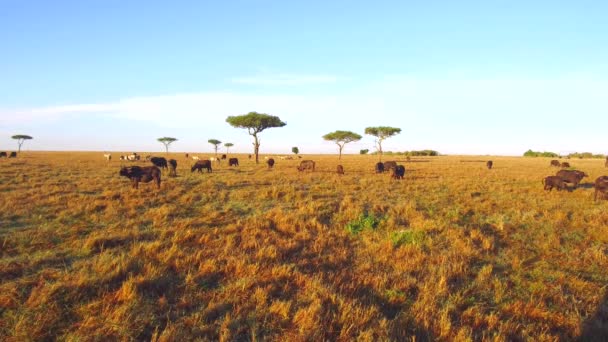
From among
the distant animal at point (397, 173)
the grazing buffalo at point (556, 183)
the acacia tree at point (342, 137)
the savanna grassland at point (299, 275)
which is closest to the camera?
the savanna grassland at point (299, 275)

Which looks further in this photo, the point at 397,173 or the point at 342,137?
the point at 342,137

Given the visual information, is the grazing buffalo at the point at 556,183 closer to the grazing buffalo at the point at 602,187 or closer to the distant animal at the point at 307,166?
the grazing buffalo at the point at 602,187

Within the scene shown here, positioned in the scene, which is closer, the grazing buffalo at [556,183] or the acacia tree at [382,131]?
the grazing buffalo at [556,183]

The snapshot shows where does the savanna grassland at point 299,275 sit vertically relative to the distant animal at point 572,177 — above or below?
below

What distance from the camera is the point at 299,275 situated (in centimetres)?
561

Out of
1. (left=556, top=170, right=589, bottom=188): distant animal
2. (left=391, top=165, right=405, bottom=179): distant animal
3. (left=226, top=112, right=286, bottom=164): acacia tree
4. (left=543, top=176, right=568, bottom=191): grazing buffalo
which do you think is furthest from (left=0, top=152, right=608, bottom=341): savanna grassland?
(left=226, top=112, right=286, bottom=164): acacia tree

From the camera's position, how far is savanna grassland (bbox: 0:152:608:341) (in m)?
4.14

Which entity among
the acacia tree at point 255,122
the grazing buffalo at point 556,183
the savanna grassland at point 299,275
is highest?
the acacia tree at point 255,122

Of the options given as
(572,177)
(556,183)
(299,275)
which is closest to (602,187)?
(556,183)

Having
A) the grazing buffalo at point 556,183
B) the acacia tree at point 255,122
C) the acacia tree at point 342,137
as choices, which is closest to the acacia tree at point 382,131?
the acacia tree at point 342,137

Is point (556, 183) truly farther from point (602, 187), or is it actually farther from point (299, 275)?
point (299, 275)

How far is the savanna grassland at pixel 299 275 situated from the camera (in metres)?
4.14

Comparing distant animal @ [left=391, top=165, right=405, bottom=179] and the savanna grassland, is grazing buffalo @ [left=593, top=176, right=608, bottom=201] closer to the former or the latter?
the savanna grassland

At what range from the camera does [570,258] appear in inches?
275
